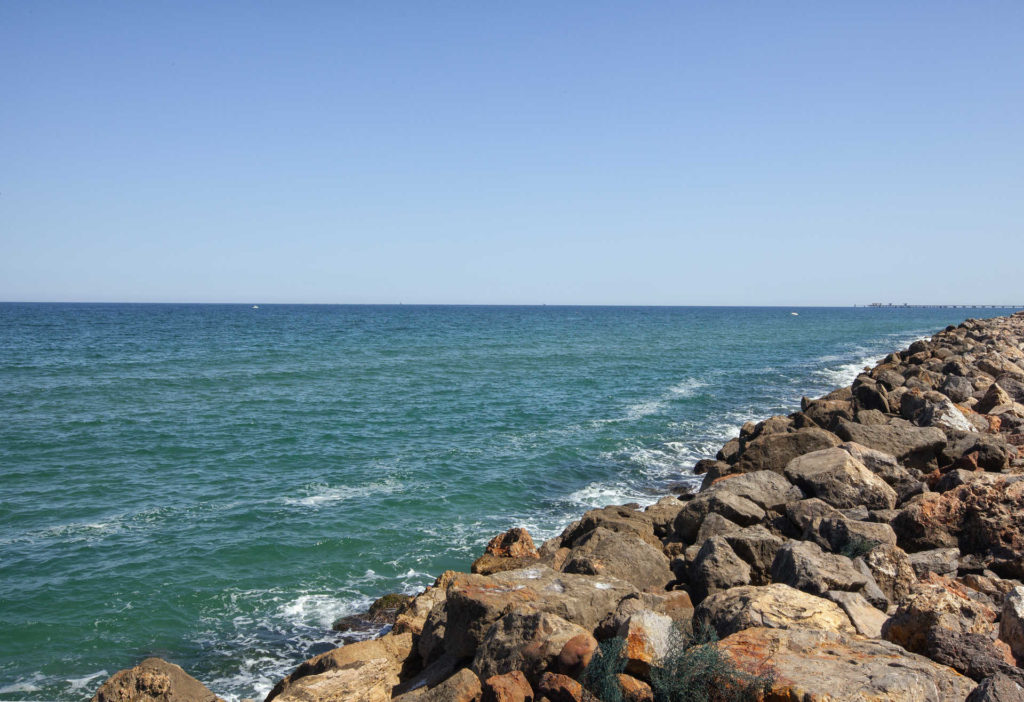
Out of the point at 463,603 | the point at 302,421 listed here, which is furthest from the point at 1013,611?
the point at 302,421

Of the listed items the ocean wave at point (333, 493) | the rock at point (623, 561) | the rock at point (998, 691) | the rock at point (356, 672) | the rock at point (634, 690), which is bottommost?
the ocean wave at point (333, 493)

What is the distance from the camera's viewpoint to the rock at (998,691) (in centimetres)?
504

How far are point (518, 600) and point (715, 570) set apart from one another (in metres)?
2.76

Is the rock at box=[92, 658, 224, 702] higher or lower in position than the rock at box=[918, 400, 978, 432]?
lower

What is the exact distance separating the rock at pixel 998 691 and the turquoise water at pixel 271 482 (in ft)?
29.8

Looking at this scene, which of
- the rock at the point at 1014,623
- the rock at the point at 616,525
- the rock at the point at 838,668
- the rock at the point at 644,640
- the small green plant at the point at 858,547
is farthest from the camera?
the rock at the point at 616,525

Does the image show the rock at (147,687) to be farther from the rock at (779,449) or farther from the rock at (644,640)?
the rock at (779,449)

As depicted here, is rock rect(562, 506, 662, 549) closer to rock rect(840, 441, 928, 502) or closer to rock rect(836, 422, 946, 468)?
rock rect(840, 441, 928, 502)

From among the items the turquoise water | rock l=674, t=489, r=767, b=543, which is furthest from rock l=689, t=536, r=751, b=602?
the turquoise water

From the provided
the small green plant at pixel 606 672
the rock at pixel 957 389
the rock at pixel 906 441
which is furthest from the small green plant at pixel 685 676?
the rock at pixel 957 389

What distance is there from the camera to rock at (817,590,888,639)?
6.90m

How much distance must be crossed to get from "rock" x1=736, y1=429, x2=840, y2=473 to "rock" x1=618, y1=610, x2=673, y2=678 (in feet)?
31.4

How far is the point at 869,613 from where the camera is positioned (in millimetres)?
7258

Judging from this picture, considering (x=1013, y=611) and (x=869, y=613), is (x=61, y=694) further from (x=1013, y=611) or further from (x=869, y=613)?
(x=1013, y=611)
